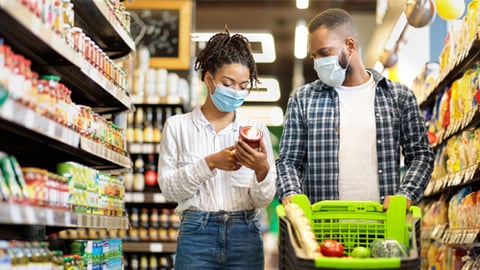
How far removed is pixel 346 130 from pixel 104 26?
5.91ft

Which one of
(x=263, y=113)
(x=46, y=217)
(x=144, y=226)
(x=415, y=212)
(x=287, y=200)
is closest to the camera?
(x=46, y=217)

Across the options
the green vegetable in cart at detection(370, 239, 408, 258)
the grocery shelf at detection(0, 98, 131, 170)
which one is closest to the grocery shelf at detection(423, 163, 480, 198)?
the green vegetable in cart at detection(370, 239, 408, 258)

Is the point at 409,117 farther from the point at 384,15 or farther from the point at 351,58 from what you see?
the point at 384,15

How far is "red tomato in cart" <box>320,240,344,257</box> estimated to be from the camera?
300cm

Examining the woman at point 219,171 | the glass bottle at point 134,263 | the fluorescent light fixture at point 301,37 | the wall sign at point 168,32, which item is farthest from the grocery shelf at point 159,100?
the woman at point 219,171

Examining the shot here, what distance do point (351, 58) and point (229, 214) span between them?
1011 millimetres

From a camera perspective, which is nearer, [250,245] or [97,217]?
[250,245]

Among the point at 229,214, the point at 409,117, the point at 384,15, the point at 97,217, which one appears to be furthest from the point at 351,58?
the point at 384,15

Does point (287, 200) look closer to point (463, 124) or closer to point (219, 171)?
point (219, 171)

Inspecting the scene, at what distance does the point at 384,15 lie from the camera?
9461mm

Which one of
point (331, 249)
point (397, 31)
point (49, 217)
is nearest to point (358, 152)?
point (331, 249)

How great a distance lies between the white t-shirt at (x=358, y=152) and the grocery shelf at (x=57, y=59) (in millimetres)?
1281

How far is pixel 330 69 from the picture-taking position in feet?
12.5

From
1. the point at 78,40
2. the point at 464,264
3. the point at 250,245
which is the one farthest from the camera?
the point at 464,264
